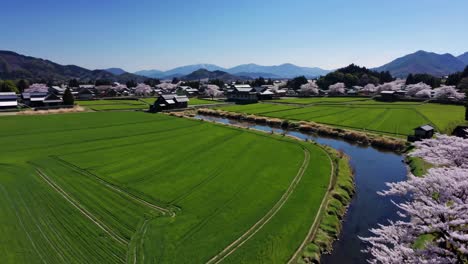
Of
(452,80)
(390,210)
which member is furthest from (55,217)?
(452,80)

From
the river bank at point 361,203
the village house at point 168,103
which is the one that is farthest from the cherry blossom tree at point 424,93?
the village house at point 168,103

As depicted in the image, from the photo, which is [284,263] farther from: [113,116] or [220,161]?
[113,116]

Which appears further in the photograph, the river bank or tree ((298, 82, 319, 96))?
tree ((298, 82, 319, 96))

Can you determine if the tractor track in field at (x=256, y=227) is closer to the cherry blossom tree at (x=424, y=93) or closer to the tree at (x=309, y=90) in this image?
the cherry blossom tree at (x=424, y=93)

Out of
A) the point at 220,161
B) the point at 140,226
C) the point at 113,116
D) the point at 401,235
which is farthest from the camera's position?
the point at 113,116

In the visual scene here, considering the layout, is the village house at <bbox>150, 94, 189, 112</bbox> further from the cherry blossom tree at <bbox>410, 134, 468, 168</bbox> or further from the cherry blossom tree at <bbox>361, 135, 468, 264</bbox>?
the cherry blossom tree at <bbox>361, 135, 468, 264</bbox>

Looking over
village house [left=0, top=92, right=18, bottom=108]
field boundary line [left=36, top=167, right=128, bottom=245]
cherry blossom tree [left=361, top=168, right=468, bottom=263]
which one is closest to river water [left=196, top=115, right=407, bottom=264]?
cherry blossom tree [left=361, top=168, right=468, bottom=263]

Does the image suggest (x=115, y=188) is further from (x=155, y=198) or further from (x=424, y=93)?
(x=424, y=93)
